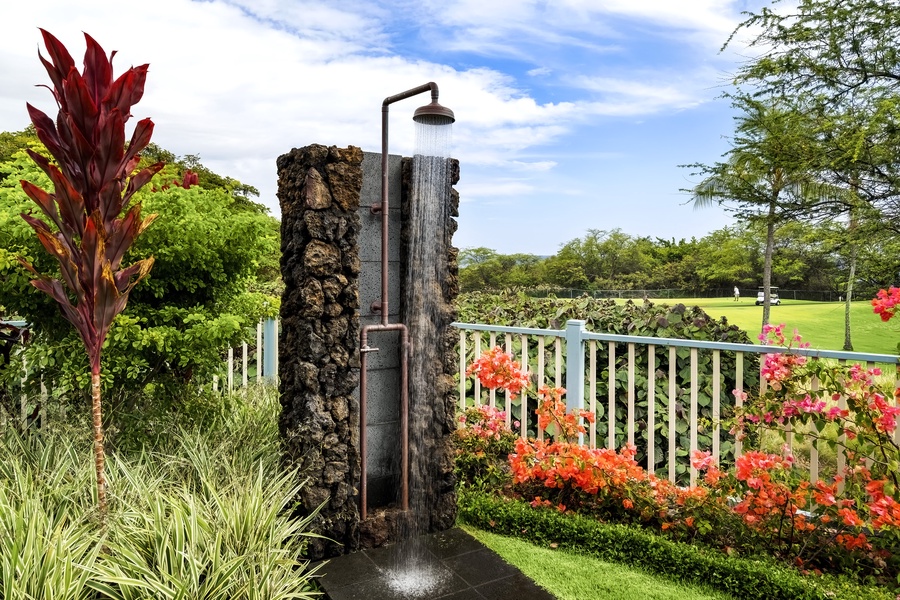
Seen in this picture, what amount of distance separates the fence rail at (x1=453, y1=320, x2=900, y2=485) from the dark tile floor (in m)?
1.41

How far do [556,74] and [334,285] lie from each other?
4016 millimetres

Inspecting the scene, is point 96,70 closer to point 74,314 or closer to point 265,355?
point 74,314

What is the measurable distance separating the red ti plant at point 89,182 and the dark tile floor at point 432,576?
1064 millimetres

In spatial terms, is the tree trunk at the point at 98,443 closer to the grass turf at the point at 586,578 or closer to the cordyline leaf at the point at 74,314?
the cordyline leaf at the point at 74,314

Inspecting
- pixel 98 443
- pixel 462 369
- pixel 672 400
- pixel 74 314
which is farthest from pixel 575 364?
pixel 74 314

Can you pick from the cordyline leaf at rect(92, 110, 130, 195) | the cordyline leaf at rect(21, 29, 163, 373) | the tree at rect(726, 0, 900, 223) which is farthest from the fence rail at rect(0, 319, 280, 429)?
the tree at rect(726, 0, 900, 223)

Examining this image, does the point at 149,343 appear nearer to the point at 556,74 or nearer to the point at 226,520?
the point at 226,520

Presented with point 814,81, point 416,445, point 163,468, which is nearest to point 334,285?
point 416,445

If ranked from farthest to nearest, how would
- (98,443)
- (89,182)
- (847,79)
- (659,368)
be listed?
1. (847,79)
2. (659,368)
3. (98,443)
4. (89,182)

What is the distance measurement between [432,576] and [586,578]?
754mm

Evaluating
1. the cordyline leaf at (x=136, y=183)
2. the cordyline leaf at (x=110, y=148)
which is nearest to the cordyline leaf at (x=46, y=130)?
the cordyline leaf at (x=110, y=148)

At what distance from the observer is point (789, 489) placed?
9.32 ft

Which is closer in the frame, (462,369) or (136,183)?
(136,183)

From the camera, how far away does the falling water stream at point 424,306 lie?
2936 mm
